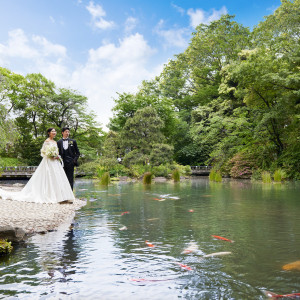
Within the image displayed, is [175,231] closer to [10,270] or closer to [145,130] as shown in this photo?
[10,270]

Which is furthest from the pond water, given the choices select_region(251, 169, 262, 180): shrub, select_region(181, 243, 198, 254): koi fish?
select_region(251, 169, 262, 180): shrub

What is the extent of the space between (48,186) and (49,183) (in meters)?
0.08

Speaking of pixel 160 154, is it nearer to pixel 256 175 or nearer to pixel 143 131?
pixel 143 131

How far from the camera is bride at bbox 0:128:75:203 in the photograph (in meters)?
8.18

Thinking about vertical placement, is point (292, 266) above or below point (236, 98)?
below

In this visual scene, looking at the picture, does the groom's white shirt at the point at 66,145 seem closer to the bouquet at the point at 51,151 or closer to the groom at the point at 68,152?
the groom at the point at 68,152

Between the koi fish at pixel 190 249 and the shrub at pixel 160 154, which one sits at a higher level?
the shrub at pixel 160 154

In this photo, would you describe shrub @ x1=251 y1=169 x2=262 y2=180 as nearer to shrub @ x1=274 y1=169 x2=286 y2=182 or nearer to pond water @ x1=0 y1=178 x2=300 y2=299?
shrub @ x1=274 y1=169 x2=286 y2=182

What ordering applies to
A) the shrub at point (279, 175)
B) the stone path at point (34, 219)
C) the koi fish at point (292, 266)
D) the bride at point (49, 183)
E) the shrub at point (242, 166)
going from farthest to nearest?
the shrub at point (242, 166) < the shrub at point (279, 175) < the bride at point (49, 183) < the stone path at point (34, 219) < the koi fish at point (292, 266)

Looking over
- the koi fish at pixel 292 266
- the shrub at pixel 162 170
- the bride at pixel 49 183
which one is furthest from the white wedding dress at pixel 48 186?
the shrub at pixel 162 170

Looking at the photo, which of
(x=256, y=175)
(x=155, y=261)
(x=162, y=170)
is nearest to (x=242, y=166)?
(x=256, y=175)

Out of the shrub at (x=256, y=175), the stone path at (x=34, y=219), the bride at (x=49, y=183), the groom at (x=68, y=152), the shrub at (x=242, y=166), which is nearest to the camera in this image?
the stone path at (x=34, y=219)

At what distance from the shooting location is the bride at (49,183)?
8.18 meters

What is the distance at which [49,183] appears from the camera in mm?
8258
